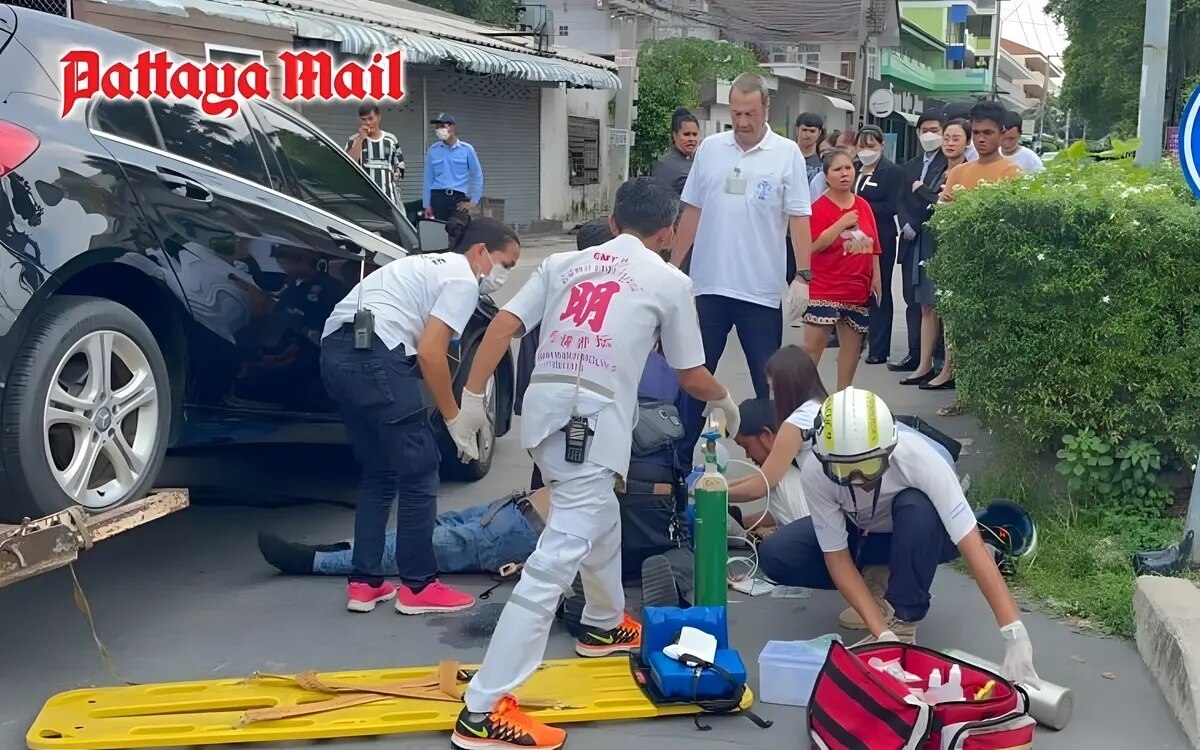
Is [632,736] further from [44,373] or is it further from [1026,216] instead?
[1026,216]

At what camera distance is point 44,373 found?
387cm

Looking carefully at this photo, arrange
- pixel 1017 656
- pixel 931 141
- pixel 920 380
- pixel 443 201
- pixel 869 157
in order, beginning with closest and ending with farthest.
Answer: pixel 1017 656 → pixel 920 380 → pixel 931 141 → pixel 869 157 → pixel 443 201

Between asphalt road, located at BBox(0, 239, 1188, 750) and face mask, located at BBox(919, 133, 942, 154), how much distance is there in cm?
465

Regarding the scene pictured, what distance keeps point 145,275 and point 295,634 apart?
1.36m

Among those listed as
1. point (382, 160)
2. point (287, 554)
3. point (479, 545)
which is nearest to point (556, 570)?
point (479, 545)

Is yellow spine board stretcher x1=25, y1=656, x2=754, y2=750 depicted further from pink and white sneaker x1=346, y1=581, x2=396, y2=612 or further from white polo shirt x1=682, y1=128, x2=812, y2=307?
white polo shirt x1=682, y1=128, x2=812, y2=307

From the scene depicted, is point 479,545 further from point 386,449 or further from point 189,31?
point 189,31

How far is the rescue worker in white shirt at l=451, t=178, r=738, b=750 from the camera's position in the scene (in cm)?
363

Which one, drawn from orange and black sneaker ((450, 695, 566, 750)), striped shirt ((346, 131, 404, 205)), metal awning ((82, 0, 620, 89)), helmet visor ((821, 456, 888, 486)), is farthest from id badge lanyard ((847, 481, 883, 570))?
metal awning ((82, 0, 620, 89))

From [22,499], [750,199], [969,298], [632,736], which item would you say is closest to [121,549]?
[22,499]

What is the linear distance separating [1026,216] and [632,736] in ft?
9.75

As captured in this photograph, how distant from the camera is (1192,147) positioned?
4.62 meters

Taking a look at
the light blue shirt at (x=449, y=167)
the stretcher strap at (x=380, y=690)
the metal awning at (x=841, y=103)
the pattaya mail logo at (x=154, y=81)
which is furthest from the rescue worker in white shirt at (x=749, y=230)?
the metal awning at (x=841, y=103)

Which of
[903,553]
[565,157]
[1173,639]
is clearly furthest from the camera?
[565,157]
